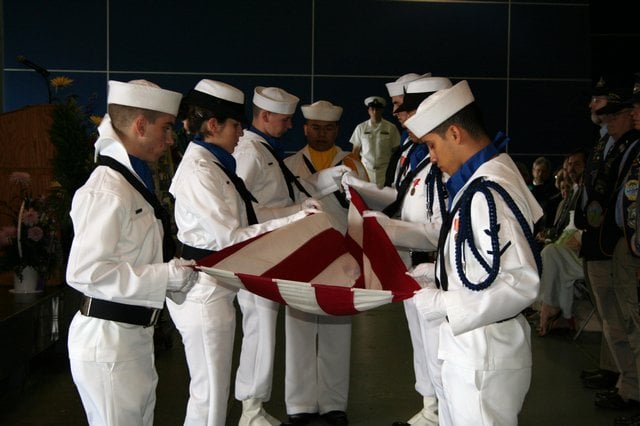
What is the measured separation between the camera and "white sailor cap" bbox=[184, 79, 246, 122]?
12.9 feet

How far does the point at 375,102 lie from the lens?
10.7 m

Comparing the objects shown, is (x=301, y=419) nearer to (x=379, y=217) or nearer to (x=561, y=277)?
(x=379, y=217)

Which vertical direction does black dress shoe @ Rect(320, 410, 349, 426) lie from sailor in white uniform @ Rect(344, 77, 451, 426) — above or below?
below

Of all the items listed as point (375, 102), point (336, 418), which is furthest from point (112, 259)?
point (375, 102)

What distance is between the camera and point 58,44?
1115 centimetres

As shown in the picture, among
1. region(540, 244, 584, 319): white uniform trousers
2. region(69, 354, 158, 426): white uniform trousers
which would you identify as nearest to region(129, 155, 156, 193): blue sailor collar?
region(69, 354, 158, 426): white uniform trousers

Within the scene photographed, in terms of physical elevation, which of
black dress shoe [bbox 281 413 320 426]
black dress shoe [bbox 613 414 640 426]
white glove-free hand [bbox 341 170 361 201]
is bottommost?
black dress shoe [bbox 281 413 320 426]

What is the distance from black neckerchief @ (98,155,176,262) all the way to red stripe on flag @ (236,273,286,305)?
10.3 inches

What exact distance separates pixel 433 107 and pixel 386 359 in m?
3.72

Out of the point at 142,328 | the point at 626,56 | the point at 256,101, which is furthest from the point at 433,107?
the point at 626,56

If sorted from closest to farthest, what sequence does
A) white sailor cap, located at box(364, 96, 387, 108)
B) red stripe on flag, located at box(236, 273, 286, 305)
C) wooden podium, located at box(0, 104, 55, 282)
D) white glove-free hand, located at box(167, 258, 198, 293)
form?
white glove-free hand, located at box(167, 258, 198, 293), red stripe on flag, located at box(236, 273, 286, 305), wooden podium, located at box(0, 104, 55, 282), white sailor cap, located at box(364, 96, 387, 108)

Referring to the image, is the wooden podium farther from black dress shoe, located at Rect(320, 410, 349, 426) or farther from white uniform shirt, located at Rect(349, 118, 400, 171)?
white uniform shirt, located at Rect(349, 118, 400, 171)

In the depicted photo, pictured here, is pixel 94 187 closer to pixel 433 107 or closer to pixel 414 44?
A: pixel 433 107

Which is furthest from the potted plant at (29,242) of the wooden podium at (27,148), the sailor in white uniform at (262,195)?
the sailor in white uniform at (262,195)
